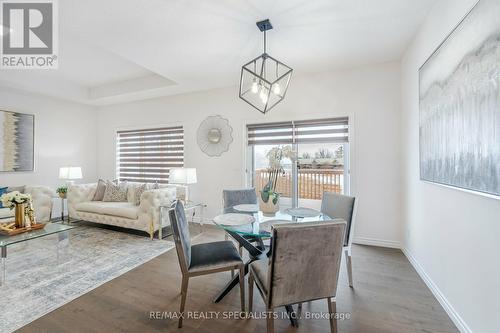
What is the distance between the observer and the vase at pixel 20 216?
2643 mm

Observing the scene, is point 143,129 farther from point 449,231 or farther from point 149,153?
point 449,231

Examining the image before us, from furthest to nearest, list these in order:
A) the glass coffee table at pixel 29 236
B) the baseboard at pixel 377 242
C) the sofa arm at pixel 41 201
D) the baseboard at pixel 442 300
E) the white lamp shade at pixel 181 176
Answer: the sofa arm at pixel 41 201 < the white lamp shade at pixel 181 176 < the baseboard at pixel 377 242 < the glass coffee table at pixel 29 236 < the baseboard at pixel 442 300

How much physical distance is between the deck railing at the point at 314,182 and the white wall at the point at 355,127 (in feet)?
0.94

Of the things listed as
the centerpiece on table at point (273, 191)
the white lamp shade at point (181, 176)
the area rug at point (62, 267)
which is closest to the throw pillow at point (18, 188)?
the area rug at point (62, 267)

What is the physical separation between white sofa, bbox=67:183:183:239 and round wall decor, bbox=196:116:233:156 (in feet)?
3.20

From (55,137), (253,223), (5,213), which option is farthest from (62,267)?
(55,137)

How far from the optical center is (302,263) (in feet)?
4.53

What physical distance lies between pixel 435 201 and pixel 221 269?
2065 mm

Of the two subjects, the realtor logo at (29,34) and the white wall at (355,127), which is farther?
the white wall at (355,127)

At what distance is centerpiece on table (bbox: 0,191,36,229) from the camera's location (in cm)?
258

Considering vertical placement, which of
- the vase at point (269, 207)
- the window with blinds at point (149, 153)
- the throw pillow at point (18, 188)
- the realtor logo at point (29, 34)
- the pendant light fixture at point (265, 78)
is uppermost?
the realtor logo at point (29, 34)

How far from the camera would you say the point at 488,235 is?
54.0 inches

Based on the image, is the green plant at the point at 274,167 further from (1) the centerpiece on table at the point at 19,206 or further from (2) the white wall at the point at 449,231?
(1) the centerpiece on table at the point at 19,206

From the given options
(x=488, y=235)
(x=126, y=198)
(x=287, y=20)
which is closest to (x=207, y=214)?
(x=126, y=198)
